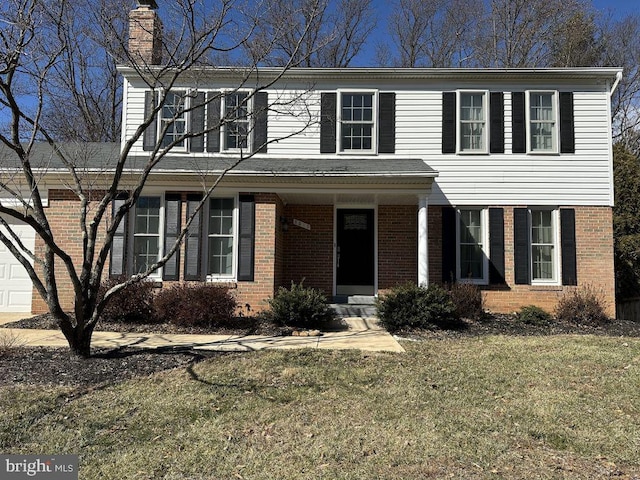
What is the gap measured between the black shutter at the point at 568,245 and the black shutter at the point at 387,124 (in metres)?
4.44

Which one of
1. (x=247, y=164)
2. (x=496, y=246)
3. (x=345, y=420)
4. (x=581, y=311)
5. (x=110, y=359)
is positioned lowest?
(x=345, y=420)

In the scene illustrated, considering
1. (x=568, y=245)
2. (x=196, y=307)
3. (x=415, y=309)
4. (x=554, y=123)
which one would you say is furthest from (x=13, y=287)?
(x=554, y=123)

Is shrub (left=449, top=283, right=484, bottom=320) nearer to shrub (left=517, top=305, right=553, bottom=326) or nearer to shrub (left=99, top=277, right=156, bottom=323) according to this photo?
shrub (left=517, top=305, right=553, bottom=326)

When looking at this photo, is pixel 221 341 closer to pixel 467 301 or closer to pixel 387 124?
pixel 467 301

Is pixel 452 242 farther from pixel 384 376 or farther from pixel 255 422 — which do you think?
pixel 255 422

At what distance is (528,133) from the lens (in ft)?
36.2

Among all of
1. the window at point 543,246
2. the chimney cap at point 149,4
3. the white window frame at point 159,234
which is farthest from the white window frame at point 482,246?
the chimney cap at point 149,4

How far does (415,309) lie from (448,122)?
5.23 meters

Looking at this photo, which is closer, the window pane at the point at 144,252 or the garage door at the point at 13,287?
the window pane at the point at 144,252

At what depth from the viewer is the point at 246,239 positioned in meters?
9.68

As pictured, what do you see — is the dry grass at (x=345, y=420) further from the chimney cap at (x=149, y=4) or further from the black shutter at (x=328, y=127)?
the chimney cap at (x=149, y=4)

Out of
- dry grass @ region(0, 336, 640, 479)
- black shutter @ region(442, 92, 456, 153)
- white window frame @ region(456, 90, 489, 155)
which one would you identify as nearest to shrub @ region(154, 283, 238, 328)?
dry grass @ region(0, 336, 640, 479)

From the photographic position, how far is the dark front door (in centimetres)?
1147

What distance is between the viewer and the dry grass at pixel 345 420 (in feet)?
11.0
